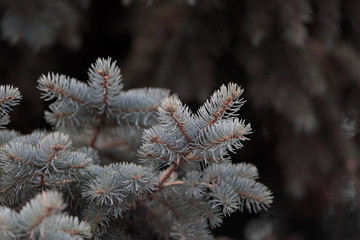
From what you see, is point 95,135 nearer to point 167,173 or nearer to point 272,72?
point 167,173

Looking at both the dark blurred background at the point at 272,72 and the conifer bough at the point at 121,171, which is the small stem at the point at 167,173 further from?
the dark blurred background at the point at 272,72

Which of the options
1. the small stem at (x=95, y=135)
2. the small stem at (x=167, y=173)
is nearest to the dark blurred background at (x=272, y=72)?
the small stem at (x=95, y=135)

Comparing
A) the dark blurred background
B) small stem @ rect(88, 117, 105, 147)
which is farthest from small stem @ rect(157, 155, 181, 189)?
the dark blurred background

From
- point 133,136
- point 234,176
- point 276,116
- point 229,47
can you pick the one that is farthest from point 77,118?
point 276,116

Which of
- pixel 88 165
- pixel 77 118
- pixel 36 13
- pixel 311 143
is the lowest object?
pixel 88 165

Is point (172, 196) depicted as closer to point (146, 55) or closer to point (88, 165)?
point (88, 165)

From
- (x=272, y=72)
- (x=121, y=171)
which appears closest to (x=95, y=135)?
(x=121, y=171)
